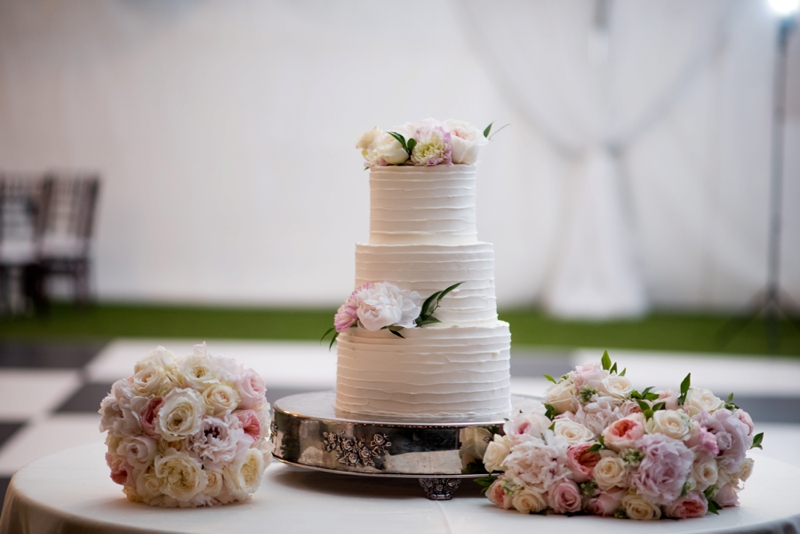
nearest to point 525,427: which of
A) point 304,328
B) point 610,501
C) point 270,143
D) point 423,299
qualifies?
point 610,501

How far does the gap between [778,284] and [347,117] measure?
14.0ft

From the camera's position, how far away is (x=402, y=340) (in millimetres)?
2092

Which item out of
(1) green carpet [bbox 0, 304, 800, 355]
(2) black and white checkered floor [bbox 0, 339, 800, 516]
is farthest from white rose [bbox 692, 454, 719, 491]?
(1) green carpet [bbox 0, 304, 800, 355]

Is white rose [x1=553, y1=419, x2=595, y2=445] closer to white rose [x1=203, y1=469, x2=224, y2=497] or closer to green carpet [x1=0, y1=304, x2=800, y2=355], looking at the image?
white rose [x1=203, y1=469, x2=224, y2=497]

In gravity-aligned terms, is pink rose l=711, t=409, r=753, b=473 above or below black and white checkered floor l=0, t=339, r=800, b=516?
above

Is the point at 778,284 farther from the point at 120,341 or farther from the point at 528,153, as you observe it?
the point at 120,341

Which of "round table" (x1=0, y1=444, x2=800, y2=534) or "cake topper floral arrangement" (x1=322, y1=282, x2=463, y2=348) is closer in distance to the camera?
"round table" (x1=0, y1=444, x2=800, y2=534)

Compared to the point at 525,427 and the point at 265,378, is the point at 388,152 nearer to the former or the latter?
the point at 525,427

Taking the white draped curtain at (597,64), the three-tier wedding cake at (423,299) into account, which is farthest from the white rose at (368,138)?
the white draped curtain at (597,64)

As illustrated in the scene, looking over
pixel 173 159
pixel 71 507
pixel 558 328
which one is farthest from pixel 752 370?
pixel 173 159

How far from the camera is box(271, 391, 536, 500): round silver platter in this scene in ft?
6.35

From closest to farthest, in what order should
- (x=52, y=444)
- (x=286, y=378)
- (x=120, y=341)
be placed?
(x=52, y=444)
(x=286, y=378)
(x=120, y=341)

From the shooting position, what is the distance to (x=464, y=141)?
7.18ft

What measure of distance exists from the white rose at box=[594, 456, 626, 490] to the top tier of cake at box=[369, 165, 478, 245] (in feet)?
2.17
